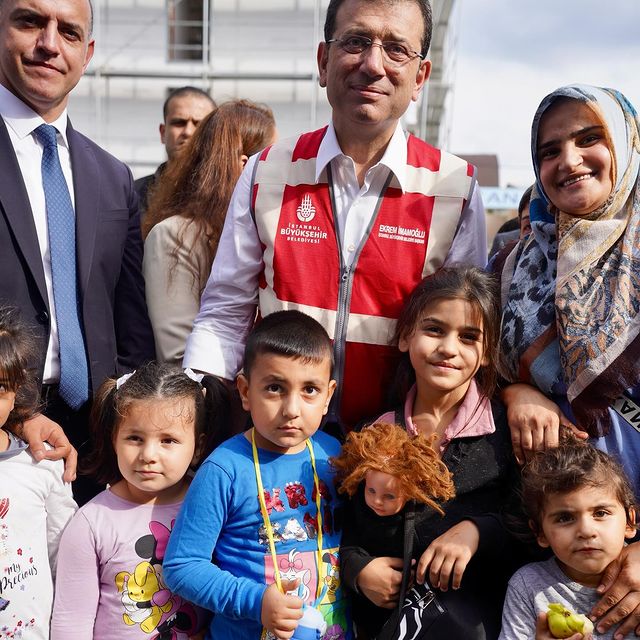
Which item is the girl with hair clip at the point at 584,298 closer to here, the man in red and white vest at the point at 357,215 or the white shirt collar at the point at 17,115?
the man in red and white vest at the point at 357,215

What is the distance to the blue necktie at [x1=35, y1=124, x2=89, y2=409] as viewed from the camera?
295 cm

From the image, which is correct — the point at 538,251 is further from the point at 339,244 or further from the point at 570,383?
the point at 339,244

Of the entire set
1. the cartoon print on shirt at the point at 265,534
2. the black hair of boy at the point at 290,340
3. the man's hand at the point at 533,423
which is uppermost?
the black hair of boy at the point at 290,340

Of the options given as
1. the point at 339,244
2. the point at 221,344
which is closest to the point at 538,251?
the point at 339,244

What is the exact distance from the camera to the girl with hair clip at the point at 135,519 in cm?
262

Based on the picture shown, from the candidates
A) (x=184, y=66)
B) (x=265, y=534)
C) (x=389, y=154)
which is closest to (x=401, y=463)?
(x=265, y=534)

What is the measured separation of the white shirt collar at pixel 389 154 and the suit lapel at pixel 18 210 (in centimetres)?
107

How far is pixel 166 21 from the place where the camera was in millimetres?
14906

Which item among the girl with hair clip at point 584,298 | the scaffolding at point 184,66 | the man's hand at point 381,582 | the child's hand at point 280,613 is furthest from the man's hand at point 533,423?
the scaffolding at point 184,66

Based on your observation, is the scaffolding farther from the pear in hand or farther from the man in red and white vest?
→ the pear in hand

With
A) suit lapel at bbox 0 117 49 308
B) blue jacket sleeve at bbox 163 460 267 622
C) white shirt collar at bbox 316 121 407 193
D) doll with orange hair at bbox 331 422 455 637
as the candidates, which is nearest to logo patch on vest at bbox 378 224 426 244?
white shirt collar at bbox 316 121 407 193

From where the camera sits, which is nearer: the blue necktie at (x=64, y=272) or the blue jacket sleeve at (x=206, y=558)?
the blue jacket sleeve at (x=206, y=558)

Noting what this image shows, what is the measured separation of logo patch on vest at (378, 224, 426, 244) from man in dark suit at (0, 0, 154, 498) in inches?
44.2

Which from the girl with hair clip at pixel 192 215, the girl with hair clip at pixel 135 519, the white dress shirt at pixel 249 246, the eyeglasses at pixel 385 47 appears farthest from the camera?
the girl with hair clip at pixel 192 215
